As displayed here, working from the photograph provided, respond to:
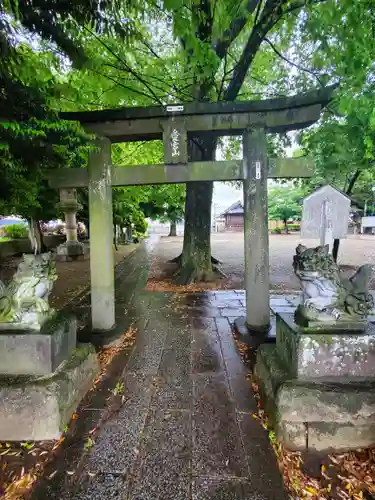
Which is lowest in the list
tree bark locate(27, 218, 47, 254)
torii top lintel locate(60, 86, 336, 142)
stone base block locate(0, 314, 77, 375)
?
stone base block locate(0, 314, 77, 375)

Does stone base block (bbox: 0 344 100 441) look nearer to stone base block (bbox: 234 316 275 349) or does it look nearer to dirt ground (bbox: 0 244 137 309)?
stone base block (bbox: 234 316 275 349)

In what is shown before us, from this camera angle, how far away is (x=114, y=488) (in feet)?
6.13

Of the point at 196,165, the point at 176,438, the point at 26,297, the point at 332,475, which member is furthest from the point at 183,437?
the point at 196,165

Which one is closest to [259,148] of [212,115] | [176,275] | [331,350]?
[212,115]

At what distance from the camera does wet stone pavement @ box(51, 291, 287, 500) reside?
1875mm

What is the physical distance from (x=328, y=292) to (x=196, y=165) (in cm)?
260

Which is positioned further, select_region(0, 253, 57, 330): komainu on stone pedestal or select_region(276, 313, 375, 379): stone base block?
select_region(0, 253, 57, 330): komainu on stone pedestal

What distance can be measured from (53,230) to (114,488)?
88.1ft

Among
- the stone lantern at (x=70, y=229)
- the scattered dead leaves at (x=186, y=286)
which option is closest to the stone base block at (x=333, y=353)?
the scattered dead leaves at (x=186, y=286)

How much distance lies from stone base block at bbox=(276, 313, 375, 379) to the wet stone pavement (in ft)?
2.29

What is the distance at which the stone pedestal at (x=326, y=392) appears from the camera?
227 cm

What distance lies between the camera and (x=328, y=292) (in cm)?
244

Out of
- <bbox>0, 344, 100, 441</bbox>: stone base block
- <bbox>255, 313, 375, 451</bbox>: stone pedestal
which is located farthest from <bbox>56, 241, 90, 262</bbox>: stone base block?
<bbox>255, 313, 375, 451</bbox>: stone pedestal

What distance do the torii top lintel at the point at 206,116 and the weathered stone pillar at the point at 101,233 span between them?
33 cm
